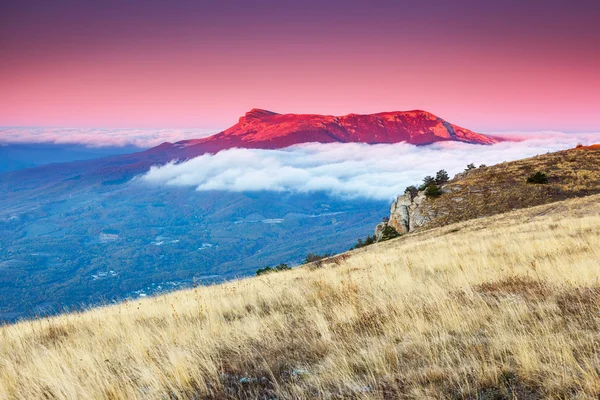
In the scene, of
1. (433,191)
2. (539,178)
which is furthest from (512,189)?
(433,191)

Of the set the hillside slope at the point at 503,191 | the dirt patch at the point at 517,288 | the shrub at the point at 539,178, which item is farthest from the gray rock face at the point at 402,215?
the dirt patch at the point at 517,288

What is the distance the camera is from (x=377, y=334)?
473 cm

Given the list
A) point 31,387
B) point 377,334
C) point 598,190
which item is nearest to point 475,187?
point 598,190

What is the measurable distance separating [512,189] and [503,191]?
1.00 m

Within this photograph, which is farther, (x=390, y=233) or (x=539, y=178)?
(x=390, y=233)

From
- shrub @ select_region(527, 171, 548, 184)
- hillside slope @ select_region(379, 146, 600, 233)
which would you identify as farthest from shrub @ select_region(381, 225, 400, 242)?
shrub @ select_region(527, 171, 548, 184)

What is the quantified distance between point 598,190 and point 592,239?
3166 cm

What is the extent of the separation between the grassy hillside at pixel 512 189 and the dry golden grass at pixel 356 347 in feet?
102

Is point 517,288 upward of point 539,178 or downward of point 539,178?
downward

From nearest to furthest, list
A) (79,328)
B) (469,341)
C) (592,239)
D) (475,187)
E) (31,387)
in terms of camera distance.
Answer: (469,341) → (31,387) → (79,328) → (592,239) → (475,187)

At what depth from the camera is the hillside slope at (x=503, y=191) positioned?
35.2 m

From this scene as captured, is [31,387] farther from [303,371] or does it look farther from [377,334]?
[377,334]

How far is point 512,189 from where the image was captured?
37.9 meters

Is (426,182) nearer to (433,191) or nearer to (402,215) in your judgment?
(402,215)
